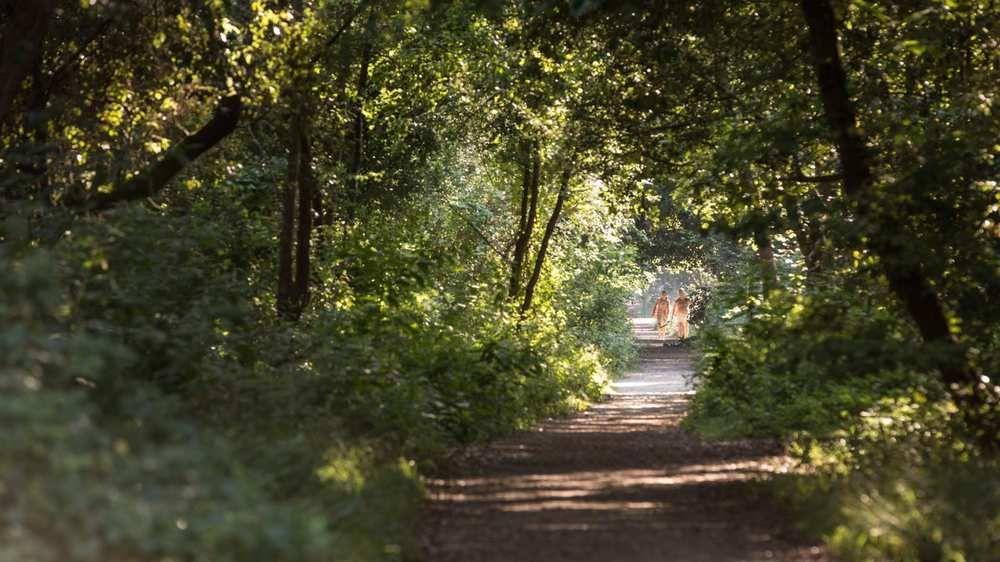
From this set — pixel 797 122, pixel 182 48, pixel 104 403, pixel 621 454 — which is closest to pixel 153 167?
pixel 182 48

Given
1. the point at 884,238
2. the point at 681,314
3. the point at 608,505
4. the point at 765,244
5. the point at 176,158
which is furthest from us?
the point at 681,314

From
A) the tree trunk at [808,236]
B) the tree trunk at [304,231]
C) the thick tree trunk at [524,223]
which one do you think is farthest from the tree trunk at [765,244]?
the thick tree trunk at [524,223]

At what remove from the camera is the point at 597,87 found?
22625 mm

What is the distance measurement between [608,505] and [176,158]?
24.2ft

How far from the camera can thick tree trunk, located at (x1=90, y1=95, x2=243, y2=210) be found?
16.5 meters

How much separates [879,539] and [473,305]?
17.3 meters

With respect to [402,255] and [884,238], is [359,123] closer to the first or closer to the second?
[402,255]

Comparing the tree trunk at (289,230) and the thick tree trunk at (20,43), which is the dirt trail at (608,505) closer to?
the tree trunk at (289,230)

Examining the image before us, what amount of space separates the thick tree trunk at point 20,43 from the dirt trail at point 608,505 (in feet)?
21.5

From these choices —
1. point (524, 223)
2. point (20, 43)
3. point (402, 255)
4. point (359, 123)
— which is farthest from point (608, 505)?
point (524, 223)

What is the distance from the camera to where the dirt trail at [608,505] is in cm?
998

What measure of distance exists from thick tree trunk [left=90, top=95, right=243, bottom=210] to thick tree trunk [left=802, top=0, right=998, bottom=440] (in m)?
7.04

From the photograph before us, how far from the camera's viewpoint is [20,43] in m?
15.5

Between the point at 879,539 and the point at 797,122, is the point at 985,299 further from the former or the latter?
the point at 879,539
